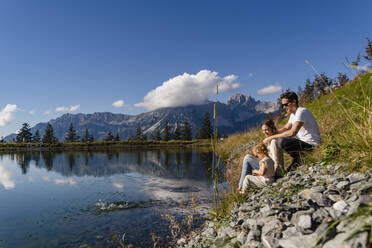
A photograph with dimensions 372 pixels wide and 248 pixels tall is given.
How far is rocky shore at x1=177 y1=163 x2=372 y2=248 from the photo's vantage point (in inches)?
71.4

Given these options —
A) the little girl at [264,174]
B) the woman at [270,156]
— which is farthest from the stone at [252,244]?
the woman at [270,156]

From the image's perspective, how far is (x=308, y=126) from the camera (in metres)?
5.30

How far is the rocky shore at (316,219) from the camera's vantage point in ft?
5.95

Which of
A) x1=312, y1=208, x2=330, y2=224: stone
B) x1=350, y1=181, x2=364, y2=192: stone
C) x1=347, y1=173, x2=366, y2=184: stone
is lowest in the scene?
x1=312, y1=208, x2=330, y2=224: stone

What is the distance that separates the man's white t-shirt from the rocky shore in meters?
1.58

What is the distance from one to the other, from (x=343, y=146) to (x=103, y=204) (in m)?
7.94

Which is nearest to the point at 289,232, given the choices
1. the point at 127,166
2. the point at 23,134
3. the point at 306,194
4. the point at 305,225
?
the point at 305,225

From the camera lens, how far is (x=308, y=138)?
17.5ft

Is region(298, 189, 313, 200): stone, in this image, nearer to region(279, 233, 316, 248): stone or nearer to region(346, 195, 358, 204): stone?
region(346, 195, 358, 204): stone

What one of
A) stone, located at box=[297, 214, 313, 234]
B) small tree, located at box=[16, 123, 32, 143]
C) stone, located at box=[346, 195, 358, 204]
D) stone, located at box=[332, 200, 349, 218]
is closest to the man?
stone, located at box=[346, 195, 358, 204]

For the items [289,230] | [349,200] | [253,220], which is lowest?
[253,220]

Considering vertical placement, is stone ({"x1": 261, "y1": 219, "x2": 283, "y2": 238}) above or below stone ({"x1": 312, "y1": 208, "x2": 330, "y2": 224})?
below

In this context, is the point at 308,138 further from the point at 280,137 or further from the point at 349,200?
the point at 349,200

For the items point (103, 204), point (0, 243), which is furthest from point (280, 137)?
point (0, 243)
